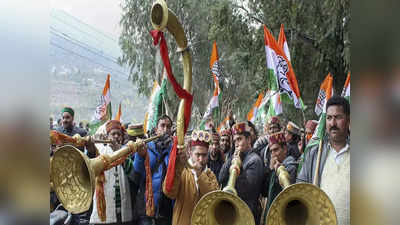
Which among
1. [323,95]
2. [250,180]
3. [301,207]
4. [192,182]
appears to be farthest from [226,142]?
[301,207]

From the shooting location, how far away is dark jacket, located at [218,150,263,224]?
422cm

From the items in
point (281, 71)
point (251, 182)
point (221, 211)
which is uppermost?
point (281, 71)

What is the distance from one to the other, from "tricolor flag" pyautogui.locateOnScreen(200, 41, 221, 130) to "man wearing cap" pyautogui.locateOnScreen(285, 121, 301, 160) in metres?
0.80

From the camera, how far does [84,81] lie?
4629 millimetres

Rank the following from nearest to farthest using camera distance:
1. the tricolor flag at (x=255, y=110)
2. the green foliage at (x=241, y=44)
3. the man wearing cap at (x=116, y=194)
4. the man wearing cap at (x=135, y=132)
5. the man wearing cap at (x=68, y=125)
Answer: the man wearing cap at (x=116, y=194)
the man wearing cap at (x=135, y=132)
the man wearing cap at (x=68, y=125)
the green foliage at (x=241, y=44)
the tricolor flag at (x=255, y=110)

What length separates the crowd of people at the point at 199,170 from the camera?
3875mm

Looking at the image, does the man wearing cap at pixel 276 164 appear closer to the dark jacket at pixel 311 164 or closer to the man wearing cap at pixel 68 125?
the dark jacket at pixel 311 164

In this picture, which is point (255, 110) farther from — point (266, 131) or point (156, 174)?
point (156, 174)

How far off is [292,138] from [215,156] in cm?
85

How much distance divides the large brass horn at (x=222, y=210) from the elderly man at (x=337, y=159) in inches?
36.3

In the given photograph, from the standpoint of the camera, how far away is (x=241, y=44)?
5402 mm

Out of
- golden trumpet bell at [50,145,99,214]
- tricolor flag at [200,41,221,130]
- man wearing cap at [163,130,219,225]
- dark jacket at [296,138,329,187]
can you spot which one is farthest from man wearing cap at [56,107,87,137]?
dark jacket at [296,138,329,187]

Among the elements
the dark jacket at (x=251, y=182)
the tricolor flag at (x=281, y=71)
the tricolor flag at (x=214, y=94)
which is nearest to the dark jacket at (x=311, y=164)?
the dark jacket at (x=251, y=182)

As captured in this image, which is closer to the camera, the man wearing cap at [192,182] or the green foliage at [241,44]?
the man wearing cap at [192,182]
